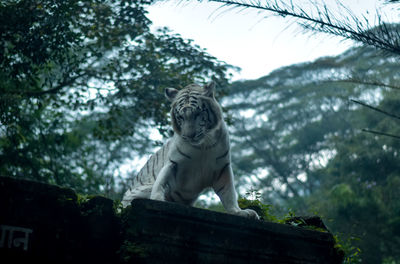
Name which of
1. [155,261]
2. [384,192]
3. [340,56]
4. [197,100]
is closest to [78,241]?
[155,261]

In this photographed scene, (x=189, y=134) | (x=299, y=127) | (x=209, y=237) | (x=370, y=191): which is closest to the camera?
(x=209, y=237)

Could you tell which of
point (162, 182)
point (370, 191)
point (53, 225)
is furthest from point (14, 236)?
point (370, 191)

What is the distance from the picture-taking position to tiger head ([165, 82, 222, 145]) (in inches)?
161

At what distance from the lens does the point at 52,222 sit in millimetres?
3543

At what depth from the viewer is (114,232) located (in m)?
3.77

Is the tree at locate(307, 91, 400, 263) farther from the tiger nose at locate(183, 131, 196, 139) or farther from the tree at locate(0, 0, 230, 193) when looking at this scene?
the tiger nose at locate(183, 131, 196, 139)

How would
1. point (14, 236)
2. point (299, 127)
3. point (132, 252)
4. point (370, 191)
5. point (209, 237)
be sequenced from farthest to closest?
point (299, 127) → point (370, 191) → point (209, 237) → point (132, 252) → point (14, 236)

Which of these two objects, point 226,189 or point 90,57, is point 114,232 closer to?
point 226,189

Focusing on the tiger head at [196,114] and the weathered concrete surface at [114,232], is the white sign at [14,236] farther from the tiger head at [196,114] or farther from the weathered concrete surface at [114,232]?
the tiger head at [196,114]

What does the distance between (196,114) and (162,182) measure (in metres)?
0.65

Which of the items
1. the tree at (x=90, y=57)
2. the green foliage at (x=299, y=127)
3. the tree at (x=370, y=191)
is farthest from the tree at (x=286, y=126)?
the tree at (x=90, y=57)

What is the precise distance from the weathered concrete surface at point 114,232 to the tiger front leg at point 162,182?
319 mm

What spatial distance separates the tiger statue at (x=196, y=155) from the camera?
4121 millimetres

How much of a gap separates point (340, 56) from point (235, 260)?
19136 mm
